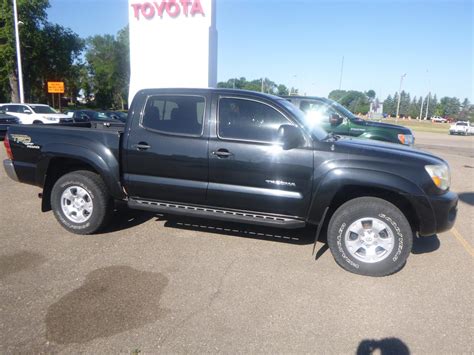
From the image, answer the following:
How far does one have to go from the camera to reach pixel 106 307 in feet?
10.0

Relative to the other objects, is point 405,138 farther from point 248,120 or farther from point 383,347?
point 383,347

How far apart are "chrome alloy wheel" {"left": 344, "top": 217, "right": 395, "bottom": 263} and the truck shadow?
0.87 m

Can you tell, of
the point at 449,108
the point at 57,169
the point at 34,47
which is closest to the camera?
the point at 57,169

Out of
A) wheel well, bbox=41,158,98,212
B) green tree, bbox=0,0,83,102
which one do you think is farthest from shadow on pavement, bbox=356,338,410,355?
green tree, bbox=0,0,83,102

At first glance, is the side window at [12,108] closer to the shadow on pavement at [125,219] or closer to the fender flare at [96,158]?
the shadow on pavement at [125,219]

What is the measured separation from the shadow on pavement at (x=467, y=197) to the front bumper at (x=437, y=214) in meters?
3.77

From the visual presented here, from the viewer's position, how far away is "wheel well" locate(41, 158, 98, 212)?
467 cm

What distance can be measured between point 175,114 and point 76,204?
1743 mm

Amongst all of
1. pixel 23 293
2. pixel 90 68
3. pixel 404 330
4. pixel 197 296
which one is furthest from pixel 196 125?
pixel 90 68

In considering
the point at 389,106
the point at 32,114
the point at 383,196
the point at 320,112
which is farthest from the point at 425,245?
the point at 389,106

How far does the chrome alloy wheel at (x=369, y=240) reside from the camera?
373 centimetres

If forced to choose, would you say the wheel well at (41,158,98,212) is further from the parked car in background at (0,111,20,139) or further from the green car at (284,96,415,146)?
the parked car in background at (0,111,20,139)

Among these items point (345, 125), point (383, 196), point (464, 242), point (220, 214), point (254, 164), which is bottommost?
point (464, 242)

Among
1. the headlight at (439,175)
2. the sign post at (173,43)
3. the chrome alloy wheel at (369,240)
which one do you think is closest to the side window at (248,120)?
the chrome alloy wheel at (369,240)
